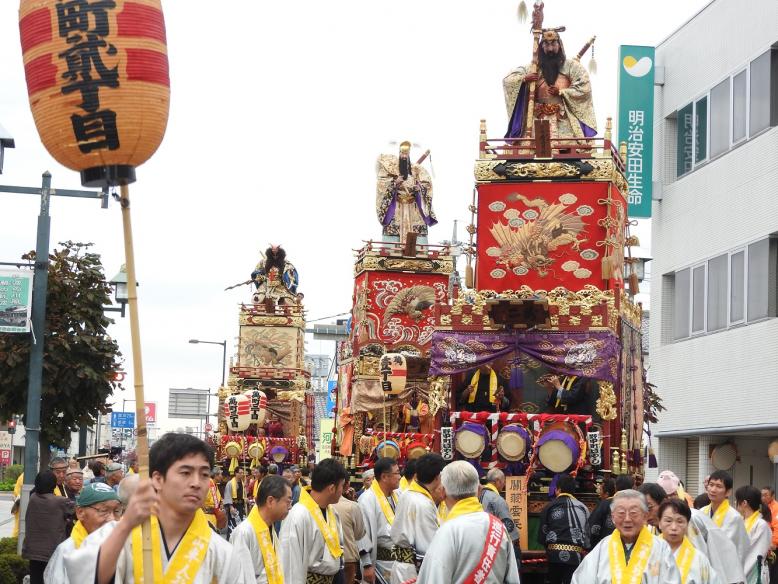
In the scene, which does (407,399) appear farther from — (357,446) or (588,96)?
(588,96)

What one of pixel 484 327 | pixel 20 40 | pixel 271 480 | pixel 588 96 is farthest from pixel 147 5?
pixel 588 96

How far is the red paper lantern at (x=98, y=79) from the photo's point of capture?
6523 mm

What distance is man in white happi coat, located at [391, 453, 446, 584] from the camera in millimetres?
11383

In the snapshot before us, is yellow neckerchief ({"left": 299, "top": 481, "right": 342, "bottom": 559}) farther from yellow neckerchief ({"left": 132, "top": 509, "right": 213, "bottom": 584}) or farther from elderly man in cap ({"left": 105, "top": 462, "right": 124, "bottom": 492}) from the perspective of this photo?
elderly man in cap ({"left": 105, "top": 462, "right": 124, "bottom": 492})

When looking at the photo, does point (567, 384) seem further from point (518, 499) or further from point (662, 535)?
point (662, 535)

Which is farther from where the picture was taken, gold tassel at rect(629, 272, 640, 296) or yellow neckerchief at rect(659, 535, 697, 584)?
gold tassel at rect(629, 272, 640, 296)

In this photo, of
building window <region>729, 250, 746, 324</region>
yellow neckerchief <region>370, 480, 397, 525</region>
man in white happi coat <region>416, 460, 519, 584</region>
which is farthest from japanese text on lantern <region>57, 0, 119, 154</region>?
building window <region>729, 250, 746, 324</region>

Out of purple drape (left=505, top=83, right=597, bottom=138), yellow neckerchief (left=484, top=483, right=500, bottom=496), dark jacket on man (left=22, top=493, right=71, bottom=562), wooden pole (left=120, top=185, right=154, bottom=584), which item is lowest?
dark jacket on man (left=22, top=493, right=71, bottom=562)

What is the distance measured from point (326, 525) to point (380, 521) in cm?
212

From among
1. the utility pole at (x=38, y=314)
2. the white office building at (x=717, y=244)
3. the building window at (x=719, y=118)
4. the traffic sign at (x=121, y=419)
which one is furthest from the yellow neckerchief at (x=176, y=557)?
the traffic sign at (x=121, y=419)

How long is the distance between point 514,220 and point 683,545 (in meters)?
14.4

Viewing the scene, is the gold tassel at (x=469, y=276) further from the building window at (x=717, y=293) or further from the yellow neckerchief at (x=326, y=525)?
the yellow neckerchief at (x=326, y=525)

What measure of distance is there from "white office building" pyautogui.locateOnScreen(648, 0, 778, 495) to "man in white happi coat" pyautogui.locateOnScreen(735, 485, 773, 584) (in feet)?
36.1

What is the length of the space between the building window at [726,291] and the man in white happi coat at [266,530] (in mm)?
17016
